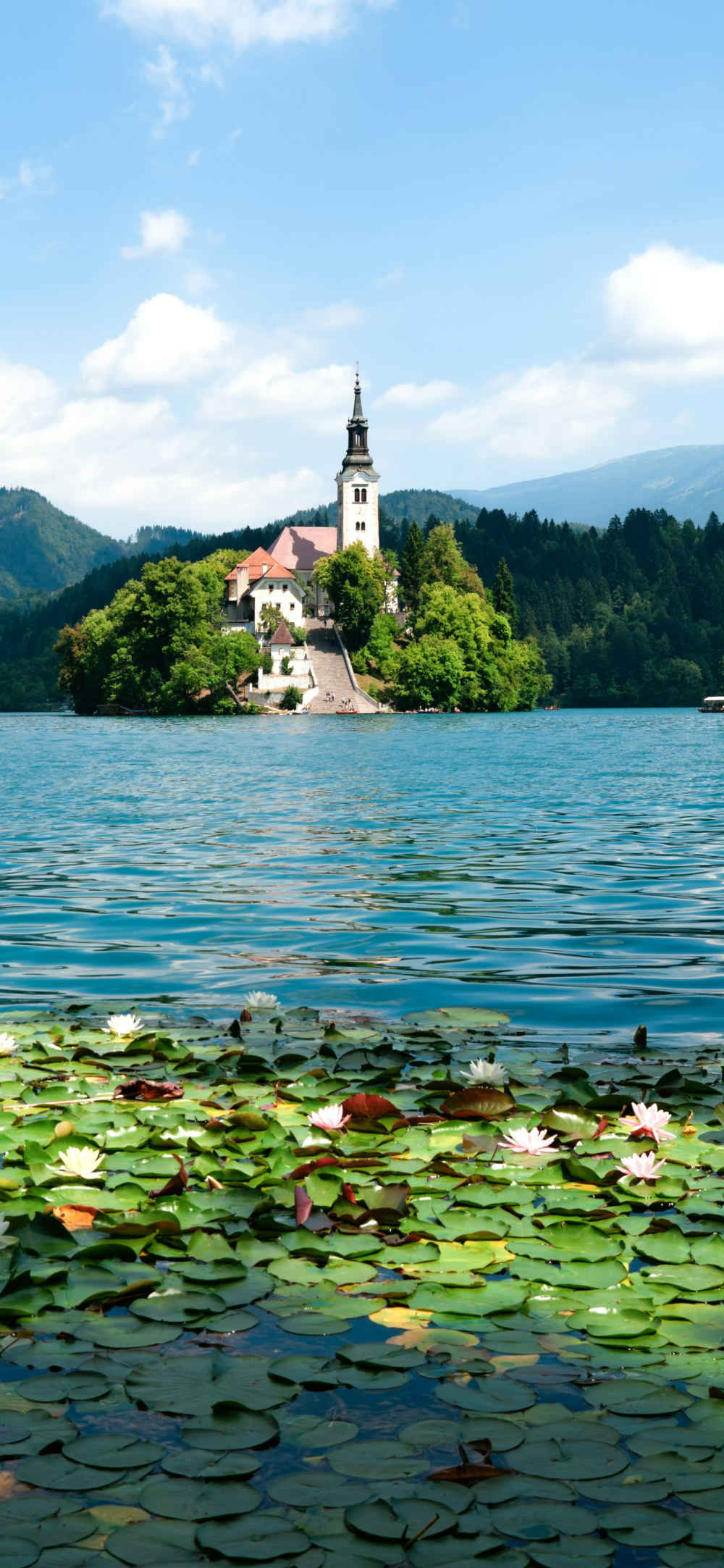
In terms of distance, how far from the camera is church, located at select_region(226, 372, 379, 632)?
449 ft

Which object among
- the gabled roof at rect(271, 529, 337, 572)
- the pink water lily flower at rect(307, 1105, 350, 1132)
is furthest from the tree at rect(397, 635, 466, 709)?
the pink water lily flower at rect(307, 1105, 350, 1132)

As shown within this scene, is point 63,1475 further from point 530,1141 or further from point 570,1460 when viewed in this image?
point 530,1141

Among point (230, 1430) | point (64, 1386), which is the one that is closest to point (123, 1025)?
point (64, 1386)

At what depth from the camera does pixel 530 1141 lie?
5.45 m

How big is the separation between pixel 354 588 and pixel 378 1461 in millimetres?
125544

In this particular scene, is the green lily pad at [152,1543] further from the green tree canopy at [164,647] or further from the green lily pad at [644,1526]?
the green tree canopy at [164,647]

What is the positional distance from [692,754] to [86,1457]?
46.7 metres

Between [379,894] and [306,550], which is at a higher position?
[306,550]

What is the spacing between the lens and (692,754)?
4794cm

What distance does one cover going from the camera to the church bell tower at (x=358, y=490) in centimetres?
14662

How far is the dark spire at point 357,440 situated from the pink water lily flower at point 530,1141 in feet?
479

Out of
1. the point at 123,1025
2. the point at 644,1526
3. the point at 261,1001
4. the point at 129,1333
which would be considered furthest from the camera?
the point at 261,1001

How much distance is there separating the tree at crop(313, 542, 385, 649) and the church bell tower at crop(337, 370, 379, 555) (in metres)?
16.2

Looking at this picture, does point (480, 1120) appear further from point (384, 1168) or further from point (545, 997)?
point (545, 997)
